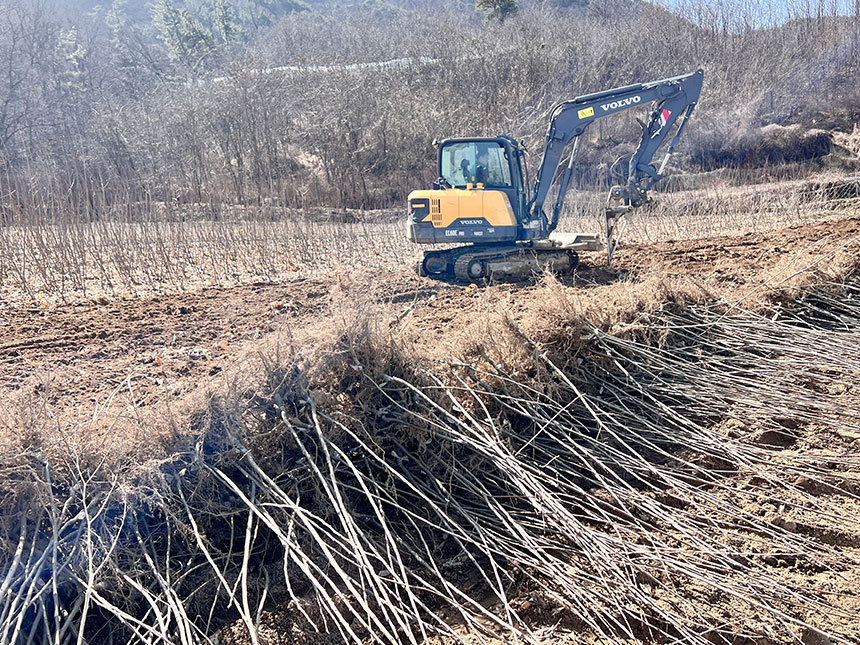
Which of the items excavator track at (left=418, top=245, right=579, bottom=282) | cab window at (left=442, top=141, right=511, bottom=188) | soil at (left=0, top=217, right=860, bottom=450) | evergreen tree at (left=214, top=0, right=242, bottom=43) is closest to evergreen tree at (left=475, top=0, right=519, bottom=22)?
evergreen tree at (left=214, top=0, right=242, bottom=43)

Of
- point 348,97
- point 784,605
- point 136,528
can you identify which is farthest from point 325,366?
point 348,97

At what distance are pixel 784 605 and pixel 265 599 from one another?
7.87 ft

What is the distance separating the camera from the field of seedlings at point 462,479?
109 inches

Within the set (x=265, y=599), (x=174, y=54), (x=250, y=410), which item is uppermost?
(x=174, y=54)

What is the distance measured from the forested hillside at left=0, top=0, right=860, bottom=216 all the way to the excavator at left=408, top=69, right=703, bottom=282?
14041 millimetres

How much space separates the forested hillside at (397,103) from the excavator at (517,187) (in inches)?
553

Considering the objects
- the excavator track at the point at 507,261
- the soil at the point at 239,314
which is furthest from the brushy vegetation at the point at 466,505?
the excavator track at the point at 507,261

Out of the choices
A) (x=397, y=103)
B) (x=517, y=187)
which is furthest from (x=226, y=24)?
(x=517, y=187)

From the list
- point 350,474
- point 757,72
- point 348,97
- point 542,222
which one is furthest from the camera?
point 348,97

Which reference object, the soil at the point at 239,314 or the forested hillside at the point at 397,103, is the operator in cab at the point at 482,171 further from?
the forested hillside at the point at 397,103

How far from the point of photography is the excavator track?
Result: 9.13 m

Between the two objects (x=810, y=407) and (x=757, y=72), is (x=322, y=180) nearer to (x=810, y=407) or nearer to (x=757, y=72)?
(x=757, y=72)

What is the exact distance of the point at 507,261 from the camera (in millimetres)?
9219

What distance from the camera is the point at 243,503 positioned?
3387mm
